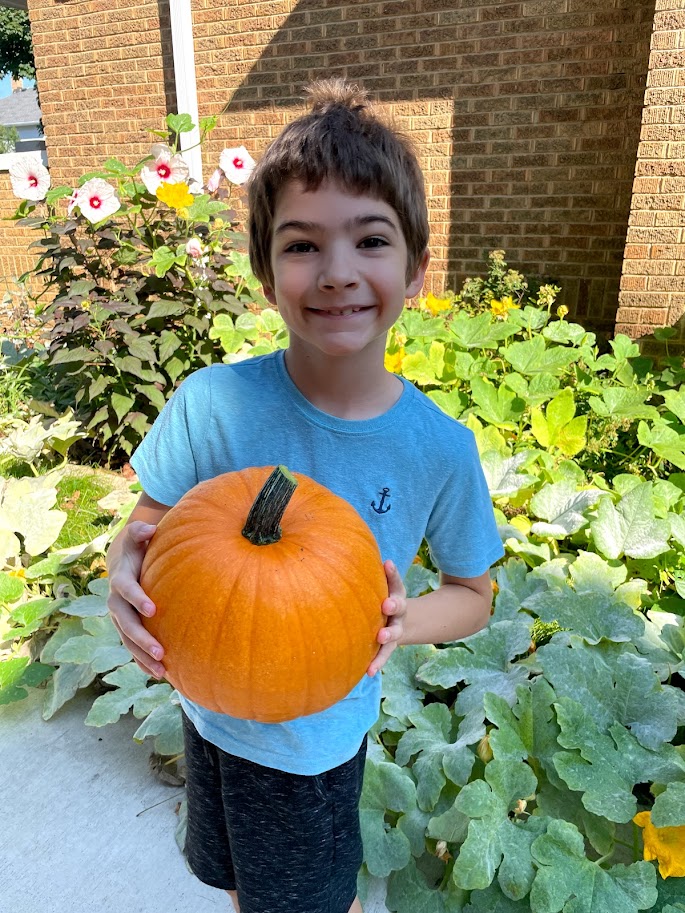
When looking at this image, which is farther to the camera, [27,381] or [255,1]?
[255,1]

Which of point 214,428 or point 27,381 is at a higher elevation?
point 214,428

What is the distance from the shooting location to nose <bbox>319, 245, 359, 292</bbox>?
3.22 feet

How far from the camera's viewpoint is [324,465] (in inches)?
43.1

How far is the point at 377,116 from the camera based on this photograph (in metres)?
1.16

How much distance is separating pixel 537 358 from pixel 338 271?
6.74ft

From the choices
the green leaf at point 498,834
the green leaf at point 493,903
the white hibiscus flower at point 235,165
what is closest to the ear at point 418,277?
the green leaf at point 498,834

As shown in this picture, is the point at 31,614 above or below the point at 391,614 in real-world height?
below

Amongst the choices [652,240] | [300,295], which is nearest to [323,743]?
[300,295]

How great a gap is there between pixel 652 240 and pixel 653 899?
396cm

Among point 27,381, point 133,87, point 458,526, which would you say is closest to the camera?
point 458,526

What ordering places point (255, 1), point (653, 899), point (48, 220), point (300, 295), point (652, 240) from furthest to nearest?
point (255, 1), point (652, 240), point (48, 220), point (653, 899), point (300, 295)

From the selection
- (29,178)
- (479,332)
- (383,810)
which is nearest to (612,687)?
(383,810)

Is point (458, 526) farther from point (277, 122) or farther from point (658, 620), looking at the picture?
point (277, 122)

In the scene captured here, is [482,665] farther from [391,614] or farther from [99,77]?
[99,77]
